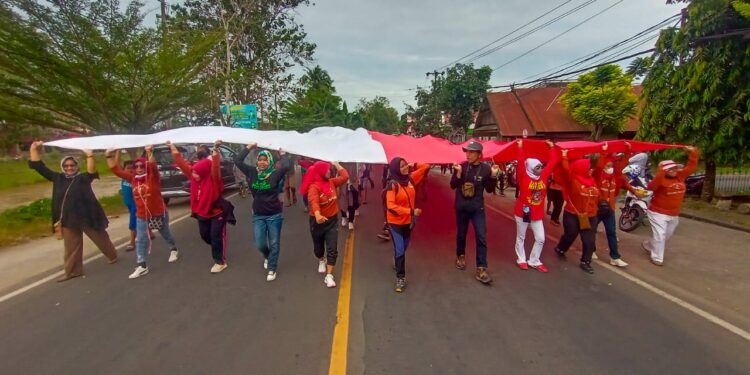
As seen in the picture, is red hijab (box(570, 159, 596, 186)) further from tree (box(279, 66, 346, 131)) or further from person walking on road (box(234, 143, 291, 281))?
tree (box(279, 66, 346, 131))

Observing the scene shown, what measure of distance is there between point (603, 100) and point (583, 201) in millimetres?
15590

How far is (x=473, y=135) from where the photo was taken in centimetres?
2712

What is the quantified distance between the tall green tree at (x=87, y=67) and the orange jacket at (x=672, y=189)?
Answer: 12.1 m

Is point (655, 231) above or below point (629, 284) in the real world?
above

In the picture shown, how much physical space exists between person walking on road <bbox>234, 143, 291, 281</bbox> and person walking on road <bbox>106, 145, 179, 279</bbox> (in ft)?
4.89

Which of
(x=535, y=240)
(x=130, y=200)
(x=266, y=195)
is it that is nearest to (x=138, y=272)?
(x=130, y=200)

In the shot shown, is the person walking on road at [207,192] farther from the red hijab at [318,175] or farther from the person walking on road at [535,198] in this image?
the person walking on road at [535,198]

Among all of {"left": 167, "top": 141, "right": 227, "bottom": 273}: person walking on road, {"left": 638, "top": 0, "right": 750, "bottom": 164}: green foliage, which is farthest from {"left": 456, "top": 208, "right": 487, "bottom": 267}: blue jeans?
{"left": 638, "top": 0, "right": 750, "bottom": 164}: green foliage

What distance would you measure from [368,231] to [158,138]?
4085mm

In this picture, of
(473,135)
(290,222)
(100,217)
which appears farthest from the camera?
(473,135)

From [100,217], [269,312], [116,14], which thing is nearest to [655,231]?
[269,312]

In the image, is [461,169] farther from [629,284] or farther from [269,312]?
[269,312]

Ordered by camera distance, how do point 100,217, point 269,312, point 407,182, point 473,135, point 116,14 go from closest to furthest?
point 269,312
point 407,182
point 100,217
point 116,14
point 473,135

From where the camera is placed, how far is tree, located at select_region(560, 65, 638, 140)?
17438mm
